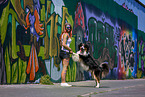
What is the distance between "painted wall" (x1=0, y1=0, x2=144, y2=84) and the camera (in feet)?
38.7

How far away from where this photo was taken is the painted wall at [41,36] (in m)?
11.8

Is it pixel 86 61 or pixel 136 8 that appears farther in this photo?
pixel 136 8

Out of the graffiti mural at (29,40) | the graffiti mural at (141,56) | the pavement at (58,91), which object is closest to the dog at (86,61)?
the pavement at (58,91)

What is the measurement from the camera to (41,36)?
1348 cm

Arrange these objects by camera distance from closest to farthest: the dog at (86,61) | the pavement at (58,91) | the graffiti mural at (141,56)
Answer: the pavement at (58,91)
the dog at (86,61)
the graffiti mural at (141,56)

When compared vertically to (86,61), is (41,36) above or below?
above

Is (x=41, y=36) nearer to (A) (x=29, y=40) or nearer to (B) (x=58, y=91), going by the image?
(A) (x=29, y=40)

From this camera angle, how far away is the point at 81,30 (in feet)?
56.7

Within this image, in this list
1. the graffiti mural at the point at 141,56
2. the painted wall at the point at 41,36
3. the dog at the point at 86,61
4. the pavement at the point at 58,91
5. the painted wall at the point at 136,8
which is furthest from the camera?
the graffiti mural at the point at 141,56

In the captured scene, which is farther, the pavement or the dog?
the dog

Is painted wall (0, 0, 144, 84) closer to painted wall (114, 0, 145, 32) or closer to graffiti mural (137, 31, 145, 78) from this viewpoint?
painted wall (114, 0, 145, 32)

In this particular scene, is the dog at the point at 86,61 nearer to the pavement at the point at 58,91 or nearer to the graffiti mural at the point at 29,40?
the pavement at the point at 58,91

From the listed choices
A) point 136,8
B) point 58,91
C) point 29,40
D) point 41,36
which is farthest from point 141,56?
point 58,91

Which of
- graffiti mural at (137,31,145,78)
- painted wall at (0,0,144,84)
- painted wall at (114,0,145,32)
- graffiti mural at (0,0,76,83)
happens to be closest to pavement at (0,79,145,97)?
graffiti mural at (0,0,76,83)
